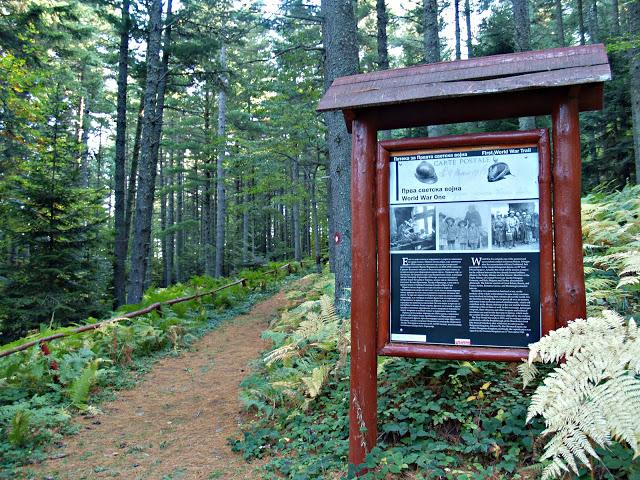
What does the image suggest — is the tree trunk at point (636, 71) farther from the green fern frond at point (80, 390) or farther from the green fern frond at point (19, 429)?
the green fern frond at point (19, 429)

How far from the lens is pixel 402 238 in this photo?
3352 millimetres

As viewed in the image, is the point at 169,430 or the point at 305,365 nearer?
the point at 169,430

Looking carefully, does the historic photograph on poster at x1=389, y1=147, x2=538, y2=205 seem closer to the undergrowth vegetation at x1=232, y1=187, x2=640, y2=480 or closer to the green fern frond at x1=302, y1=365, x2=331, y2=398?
the undergrowth vegetation at x1=232, y1=187, x2=640, y2=480

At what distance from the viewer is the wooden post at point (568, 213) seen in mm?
2998

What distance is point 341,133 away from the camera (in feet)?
24.3

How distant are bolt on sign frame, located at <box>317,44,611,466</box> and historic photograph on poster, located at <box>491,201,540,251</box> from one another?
0.22 feet

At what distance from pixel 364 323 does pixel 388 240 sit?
0.65 meters

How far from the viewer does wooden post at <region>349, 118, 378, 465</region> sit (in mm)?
3420

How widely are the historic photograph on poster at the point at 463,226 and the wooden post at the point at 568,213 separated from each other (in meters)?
0.47

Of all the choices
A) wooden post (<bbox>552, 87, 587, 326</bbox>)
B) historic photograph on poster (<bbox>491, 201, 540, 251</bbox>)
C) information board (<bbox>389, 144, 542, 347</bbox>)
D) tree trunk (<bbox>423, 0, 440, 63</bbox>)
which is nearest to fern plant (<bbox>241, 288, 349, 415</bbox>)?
information board (<bbox>389, 144, 542, 347</bbox>)

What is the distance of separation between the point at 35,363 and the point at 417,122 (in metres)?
6.09

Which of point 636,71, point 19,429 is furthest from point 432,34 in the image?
point 19,429

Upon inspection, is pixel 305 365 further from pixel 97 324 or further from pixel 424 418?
pixel 97 324

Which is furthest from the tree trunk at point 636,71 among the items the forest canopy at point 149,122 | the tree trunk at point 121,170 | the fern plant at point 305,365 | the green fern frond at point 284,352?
the tree trunk at point 121,170
